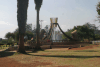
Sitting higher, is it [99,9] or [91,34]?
[99,9]

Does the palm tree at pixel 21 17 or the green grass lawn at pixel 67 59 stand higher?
the palm tree at pixel 21 17

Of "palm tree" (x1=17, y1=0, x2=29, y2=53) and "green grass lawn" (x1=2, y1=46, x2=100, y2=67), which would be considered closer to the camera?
"green grass lawn" (x1=2, y1=46, x2=100, y2=67)

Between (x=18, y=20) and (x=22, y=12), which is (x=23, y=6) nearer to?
(x=22, y=12)

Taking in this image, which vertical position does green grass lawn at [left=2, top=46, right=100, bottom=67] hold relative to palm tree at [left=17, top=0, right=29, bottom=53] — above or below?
below

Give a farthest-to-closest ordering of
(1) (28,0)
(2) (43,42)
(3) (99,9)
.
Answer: (2) (43,42)
(3) (99,9)
(1) (28,0)

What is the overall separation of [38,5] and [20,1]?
7.91 m

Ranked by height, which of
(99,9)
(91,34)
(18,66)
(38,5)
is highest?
(38,5)

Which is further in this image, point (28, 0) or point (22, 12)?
point (28, 0)

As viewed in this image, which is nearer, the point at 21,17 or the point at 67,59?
the point at 67,59

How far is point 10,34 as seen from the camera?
63875mm

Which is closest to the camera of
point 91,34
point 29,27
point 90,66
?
point 90,66

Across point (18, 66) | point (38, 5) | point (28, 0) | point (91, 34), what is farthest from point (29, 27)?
point (18, 66)

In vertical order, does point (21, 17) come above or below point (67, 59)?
above

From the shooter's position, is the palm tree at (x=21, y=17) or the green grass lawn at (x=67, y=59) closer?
the green grass lawn at (x=67, y=59)
